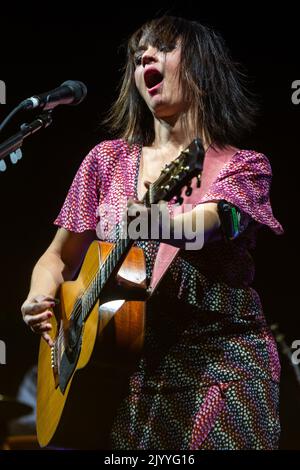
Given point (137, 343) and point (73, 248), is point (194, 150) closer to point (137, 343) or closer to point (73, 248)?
point (137, 343)

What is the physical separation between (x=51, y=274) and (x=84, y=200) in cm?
38

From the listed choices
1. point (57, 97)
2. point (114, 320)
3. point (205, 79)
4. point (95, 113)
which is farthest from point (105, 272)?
point (95, 113)

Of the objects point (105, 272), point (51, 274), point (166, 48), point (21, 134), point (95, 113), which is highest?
point (166, 48)

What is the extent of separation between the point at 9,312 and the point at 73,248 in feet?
8.89

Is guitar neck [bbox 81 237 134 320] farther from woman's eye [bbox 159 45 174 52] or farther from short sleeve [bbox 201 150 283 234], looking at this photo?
woman's eye [bbox 159 45 174 52]

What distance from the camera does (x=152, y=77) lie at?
8.14 ft

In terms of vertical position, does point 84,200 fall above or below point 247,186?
below

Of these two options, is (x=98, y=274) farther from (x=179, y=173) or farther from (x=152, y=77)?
(x=152, y=77)

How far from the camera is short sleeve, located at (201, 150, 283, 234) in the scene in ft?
6.88

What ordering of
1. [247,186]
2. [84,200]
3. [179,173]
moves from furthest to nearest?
[84,200] < [247,186] < [179,173]

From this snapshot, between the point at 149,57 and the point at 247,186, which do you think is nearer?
the point at 247,186

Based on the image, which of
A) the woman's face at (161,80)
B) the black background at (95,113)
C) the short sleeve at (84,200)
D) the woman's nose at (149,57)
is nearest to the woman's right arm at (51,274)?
the short sleeve at (84,200)

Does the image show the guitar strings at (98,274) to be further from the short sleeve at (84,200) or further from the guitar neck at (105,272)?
the short sleeve at (84,200)

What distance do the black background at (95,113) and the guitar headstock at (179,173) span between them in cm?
184
